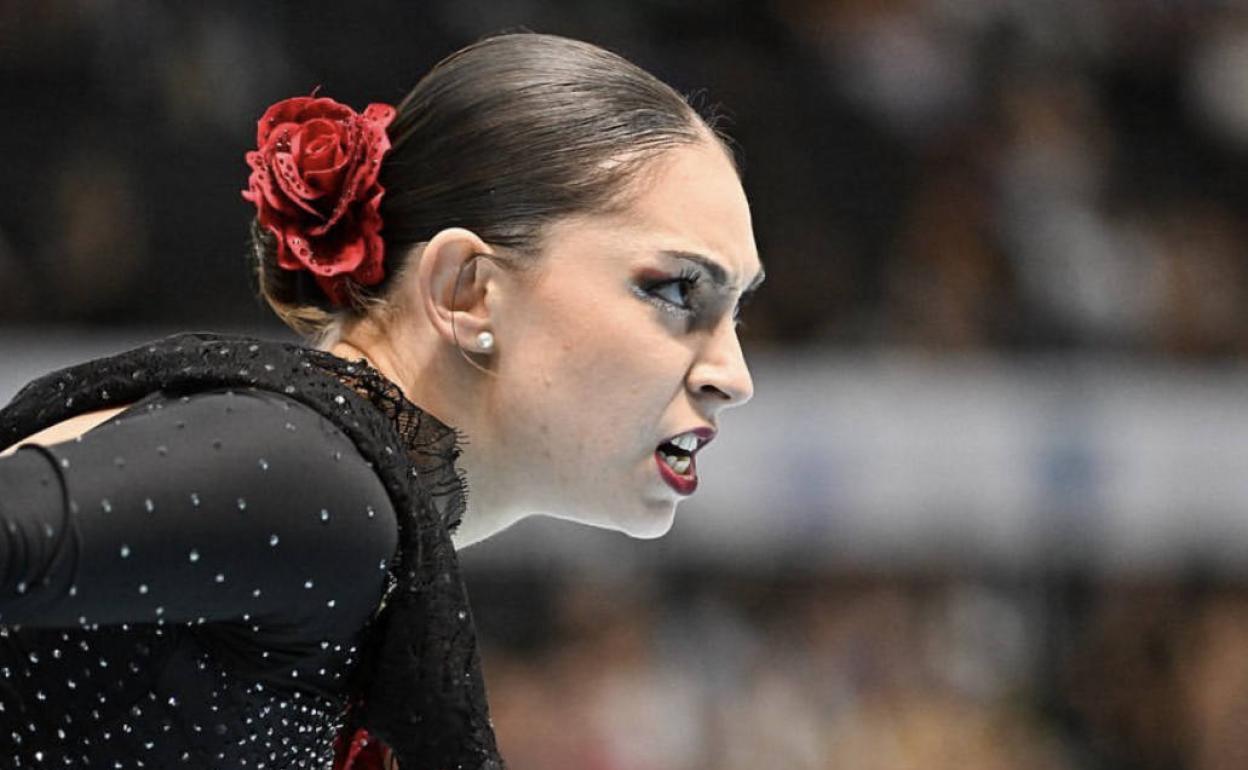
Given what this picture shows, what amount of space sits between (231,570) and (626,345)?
0.50m

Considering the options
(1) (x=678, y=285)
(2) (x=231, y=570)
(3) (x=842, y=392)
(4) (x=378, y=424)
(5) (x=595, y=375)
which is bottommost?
(2) (x=231, y=570)

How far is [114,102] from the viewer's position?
5965mm

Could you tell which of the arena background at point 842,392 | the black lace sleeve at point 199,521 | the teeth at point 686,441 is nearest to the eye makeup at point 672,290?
the teeth at point 686,441

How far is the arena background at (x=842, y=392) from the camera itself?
583 centimetres

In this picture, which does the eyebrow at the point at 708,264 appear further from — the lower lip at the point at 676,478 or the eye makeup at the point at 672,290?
the lower lip at the point at 676,478

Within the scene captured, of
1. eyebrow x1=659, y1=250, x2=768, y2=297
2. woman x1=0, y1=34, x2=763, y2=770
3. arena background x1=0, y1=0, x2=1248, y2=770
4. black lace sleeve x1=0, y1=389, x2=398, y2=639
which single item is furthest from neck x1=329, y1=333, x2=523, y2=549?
arena background x1=0, y1=0, x2=1248, y2=770

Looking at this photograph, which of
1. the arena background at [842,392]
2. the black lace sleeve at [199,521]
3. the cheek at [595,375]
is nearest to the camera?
the black lace sleeve at [199,521]

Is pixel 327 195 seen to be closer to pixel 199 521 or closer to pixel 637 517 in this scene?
pixel 637 517

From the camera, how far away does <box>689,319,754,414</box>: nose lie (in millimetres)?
1759

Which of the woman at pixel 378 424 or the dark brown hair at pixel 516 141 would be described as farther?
the dark brown hair at pixel 516 141

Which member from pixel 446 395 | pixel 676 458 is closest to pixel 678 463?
pixel 676 458

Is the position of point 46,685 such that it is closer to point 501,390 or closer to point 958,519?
point 501,390

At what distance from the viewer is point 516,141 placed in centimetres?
171

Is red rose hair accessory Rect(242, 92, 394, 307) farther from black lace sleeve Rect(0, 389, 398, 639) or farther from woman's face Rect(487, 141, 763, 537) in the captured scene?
black lace sleeve Rect(0, 389, 398, 639)
